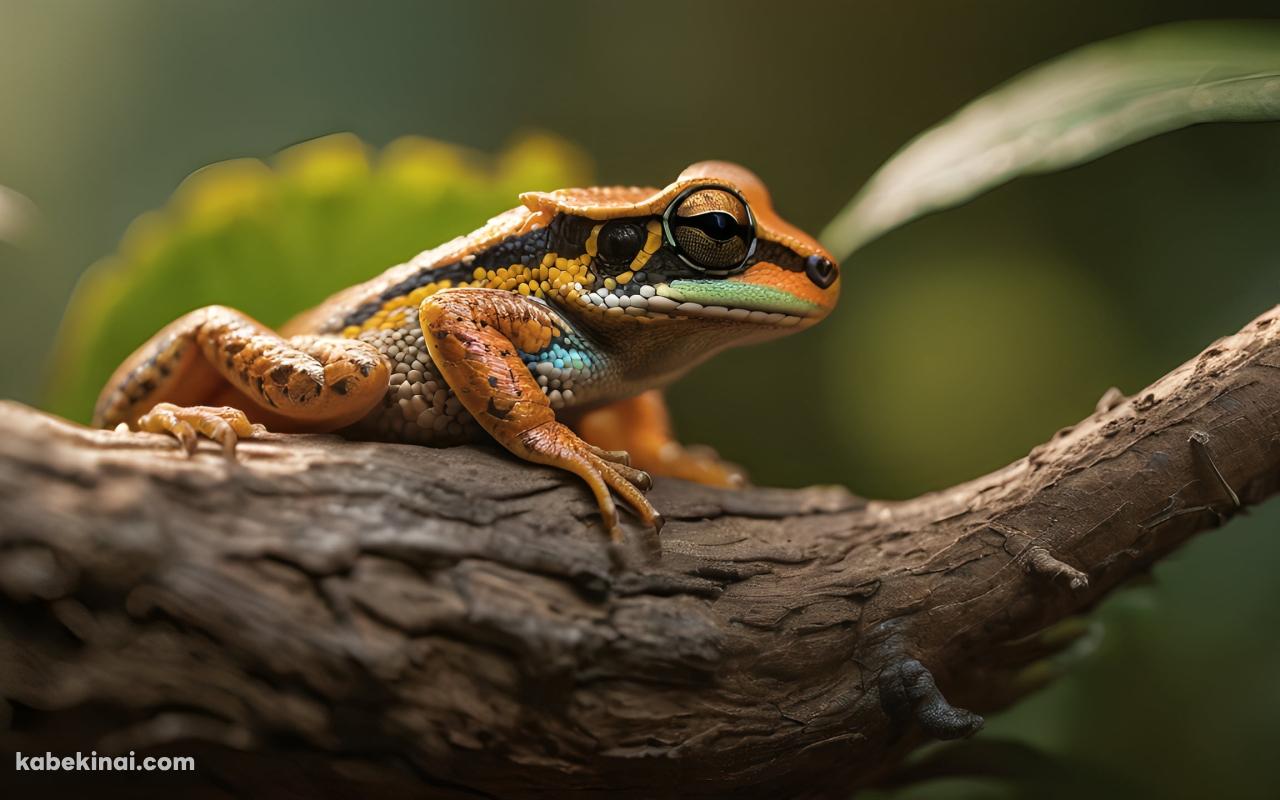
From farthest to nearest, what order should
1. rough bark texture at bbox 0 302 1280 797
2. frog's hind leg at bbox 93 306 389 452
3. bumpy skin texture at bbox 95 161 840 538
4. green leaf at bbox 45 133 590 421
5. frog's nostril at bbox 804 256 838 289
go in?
green leaf at bbox 45 133 590 421 → frog's nostril at bbox 804 256 838 289 → bumpy skin texture at bbox 95 161 840 538 → frog's hind leg at bbox 93 306 389 452 → rough bark texture at bbox 0 302 1280 797

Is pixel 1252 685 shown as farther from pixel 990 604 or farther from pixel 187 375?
pixel 187 375

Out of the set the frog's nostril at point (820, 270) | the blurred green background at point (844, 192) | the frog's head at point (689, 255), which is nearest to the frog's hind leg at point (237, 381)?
the frog's head at point (689, 255)

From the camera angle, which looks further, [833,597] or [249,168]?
[249,168]

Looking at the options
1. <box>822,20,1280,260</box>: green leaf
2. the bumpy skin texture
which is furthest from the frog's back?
<box>822,20,1280,260</box>: green leaf

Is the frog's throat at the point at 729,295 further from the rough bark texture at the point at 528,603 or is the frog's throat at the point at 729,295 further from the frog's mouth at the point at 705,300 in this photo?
the rough bark texture at the point at 528,603

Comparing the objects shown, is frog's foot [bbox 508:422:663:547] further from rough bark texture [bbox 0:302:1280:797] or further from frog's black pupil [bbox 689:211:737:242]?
frog's black pupil [bbox 689:211:737:242]

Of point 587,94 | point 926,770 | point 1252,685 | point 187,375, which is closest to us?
point 187,375

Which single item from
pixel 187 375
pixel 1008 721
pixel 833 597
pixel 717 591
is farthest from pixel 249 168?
pixel 1008 721
